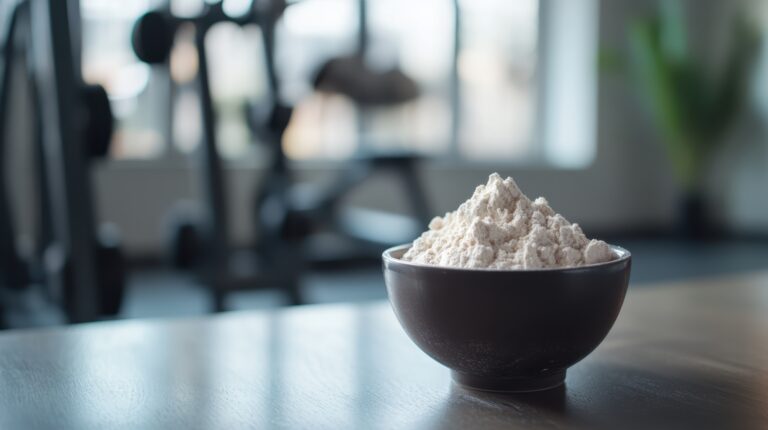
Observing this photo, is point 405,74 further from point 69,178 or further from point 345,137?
point 69,178

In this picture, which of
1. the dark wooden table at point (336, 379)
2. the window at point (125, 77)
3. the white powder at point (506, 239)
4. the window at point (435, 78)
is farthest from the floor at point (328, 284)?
the white powder at point (506, 239)

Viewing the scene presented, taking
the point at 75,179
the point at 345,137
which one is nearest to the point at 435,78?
the point at 345,137

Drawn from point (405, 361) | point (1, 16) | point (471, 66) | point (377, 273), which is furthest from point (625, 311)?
point (471, 66)

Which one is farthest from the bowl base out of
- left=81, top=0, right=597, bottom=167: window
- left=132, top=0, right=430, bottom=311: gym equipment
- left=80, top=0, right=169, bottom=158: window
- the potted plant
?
the potted plant

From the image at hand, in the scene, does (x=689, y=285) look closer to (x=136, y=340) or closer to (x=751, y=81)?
(x=136, y=340)

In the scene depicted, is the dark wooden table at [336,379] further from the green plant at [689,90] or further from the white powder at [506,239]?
the green plant at [689,90]
